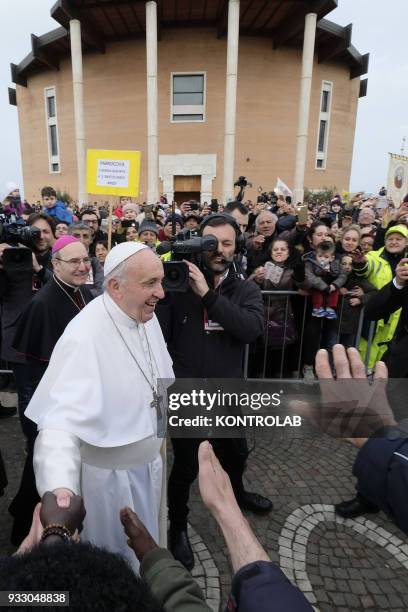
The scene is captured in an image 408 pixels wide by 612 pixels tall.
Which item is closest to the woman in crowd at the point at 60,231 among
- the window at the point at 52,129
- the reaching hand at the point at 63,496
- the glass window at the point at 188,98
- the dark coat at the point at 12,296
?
the dark coat at the point at 12,296

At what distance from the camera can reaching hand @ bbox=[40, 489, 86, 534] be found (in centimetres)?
100

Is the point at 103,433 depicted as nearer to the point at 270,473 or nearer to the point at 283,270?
the point at 270,473

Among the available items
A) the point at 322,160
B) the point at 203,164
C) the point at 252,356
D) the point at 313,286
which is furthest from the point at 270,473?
the point at 322,160

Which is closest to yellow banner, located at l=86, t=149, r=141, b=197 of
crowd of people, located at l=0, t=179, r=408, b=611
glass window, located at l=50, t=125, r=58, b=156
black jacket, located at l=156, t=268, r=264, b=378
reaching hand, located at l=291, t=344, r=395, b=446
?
crowd of people, located at l=0, t=179, r=408, b=611

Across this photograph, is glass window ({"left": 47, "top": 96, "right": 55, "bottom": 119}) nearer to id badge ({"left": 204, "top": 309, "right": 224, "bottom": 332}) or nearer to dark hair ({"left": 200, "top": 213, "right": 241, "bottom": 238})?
dark hair ({"left": 200, "top": 213, "right": 241, "bottom": 238})

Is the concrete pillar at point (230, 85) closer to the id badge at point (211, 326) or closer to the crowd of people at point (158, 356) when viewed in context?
the crowd of people at point (158, 356)

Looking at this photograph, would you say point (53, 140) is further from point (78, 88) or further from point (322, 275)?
point (322, 275)

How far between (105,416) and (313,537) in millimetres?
1866

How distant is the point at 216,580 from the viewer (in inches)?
89.4

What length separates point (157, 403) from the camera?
1.88 metres

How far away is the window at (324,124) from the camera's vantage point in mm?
28266

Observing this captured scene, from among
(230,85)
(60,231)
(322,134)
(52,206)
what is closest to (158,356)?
(60,231)

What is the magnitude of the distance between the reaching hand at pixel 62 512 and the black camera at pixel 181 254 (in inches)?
46.8

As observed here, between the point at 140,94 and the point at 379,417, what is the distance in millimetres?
29710
